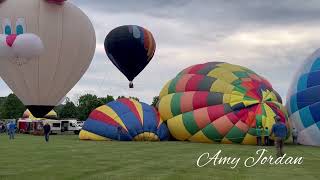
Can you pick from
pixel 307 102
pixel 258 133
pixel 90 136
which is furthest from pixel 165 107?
pixel 307 102

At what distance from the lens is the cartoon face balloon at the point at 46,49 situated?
79.0 feet

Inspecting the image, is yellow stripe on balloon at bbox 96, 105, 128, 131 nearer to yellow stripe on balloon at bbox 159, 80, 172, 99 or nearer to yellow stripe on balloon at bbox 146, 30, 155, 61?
yellow stripe on balloon at bbox 159, 80, 172, 99

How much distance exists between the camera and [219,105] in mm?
23125

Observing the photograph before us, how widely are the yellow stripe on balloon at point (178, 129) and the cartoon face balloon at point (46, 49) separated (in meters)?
5.29

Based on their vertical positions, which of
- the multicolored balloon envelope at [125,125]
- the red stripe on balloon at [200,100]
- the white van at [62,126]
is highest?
the red stripe on balloon at [200,100]

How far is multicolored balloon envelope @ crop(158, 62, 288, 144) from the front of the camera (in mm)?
22484

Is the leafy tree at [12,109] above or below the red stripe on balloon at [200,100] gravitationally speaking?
below

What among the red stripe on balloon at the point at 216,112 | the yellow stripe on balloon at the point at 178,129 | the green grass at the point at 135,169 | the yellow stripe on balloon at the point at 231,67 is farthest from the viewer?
the yellow stripe on balloon at the point at 231,67

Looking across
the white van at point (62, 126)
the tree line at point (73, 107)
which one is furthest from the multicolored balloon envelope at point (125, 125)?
the tree line at point (73, 107)

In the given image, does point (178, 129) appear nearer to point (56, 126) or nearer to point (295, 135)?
point (295, 135)

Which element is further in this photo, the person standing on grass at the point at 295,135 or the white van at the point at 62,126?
the white van at the point at 62,126

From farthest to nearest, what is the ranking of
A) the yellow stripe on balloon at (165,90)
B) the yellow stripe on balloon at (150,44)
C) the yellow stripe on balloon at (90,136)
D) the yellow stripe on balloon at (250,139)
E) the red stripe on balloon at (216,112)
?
1. the yellow stripe on balloon at (150,44)
2. the yellow stripe on balloon at (165,90)
3. the yellow stripe on balloon at (90,136)
4. the red stripe on balloon at (216,112)
5. the yellow stripe on balloon at (250,139)

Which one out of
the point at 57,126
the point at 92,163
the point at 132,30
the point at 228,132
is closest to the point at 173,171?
the point at 92,163
